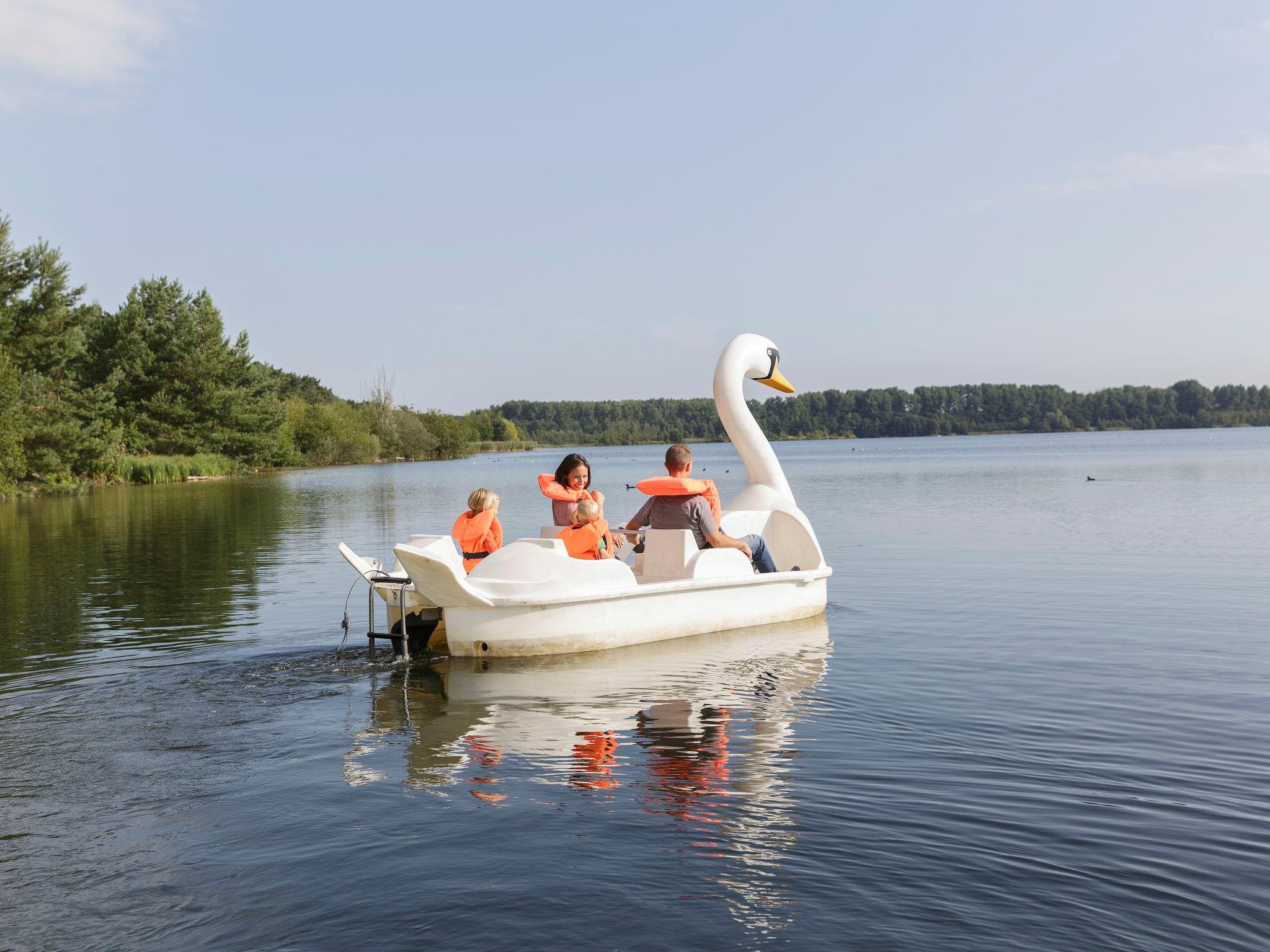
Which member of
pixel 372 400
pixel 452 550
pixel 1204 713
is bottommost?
Result: pixel 1204 713

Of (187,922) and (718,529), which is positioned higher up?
(718,529)

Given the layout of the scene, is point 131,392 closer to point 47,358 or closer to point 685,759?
point 47,358

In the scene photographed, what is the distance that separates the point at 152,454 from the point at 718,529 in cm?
5076

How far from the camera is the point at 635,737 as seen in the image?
23.3ft

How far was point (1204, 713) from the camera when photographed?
25.1 feet

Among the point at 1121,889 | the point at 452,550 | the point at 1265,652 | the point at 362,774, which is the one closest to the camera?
the point at 1121,889

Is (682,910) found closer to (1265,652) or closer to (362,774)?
(362,774)

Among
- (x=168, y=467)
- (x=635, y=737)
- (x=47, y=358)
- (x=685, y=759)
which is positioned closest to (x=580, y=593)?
(x=635, y=737)

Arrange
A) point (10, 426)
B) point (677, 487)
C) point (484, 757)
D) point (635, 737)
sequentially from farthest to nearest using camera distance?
point (10, 426), point (677, 487), point (635, 737), point (484, 757)

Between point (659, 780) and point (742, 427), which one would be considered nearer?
point (659, 780)

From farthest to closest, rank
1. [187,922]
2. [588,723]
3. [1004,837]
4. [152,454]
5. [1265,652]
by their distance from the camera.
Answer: [152,454] < [1265,652] < [588,723] < [1004,837] < [187,922]

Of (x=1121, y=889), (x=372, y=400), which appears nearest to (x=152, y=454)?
(x=372, y=400)

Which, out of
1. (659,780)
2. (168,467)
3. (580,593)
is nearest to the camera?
(659,780)

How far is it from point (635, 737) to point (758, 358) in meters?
7.12
